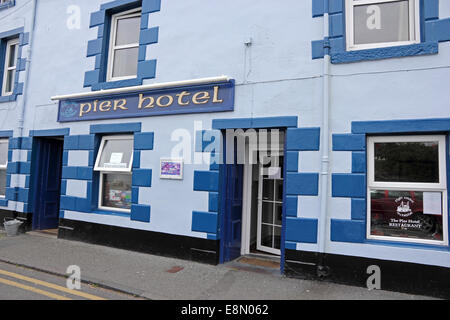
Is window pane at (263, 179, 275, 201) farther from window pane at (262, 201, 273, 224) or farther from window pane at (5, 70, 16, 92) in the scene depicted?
window pane at (5, 70, 16, 92)

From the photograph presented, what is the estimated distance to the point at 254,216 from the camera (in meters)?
6.44

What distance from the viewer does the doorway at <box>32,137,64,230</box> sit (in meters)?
7.98

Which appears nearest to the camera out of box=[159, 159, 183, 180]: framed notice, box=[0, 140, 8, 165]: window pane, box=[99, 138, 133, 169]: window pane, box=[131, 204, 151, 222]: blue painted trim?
box=[159, 159, 183, 180]: framed notice

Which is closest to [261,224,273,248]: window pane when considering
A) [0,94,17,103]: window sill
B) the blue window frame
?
[0,94,17,103]: window sill

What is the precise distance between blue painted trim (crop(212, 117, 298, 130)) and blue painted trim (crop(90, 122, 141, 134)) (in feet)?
5.93

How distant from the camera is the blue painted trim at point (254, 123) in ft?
16.5

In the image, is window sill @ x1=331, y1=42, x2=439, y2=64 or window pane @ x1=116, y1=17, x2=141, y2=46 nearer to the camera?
window sill @ x1=331, y1=42, x2=439, y2=64

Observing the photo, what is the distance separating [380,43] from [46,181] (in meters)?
8.38

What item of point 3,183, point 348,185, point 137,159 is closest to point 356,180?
point 348,185

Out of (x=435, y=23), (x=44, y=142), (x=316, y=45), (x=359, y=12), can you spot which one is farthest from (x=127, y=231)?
(x=435, y=23)

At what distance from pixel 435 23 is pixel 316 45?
5.45ft

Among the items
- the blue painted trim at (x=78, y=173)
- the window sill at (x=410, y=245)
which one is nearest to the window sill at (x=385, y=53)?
the window sill at (x=410, y=245)

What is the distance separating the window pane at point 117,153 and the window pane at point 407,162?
487cm
